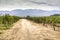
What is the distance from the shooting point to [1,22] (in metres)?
64.5

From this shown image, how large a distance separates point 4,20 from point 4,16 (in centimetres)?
367

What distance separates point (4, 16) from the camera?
72.9m

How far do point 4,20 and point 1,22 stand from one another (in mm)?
5117

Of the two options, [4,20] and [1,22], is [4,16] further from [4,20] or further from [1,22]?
[1,22]

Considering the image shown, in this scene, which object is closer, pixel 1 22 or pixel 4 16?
pixel 1 22

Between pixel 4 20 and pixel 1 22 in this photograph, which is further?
pixel 4 20

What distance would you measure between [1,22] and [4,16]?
8.65m

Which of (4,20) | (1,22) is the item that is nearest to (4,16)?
(4,20)

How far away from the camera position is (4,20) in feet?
228
